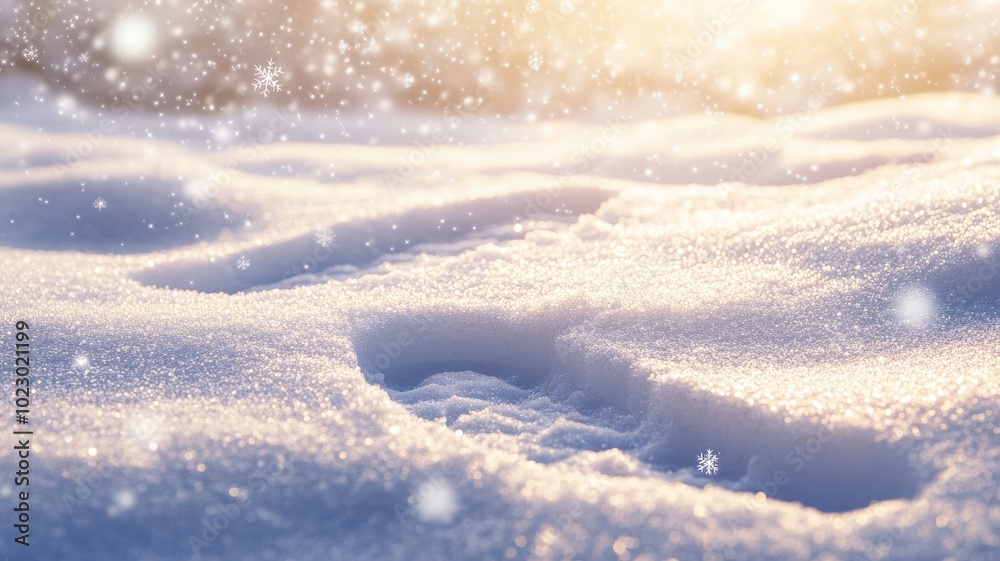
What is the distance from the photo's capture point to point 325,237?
254 centimetres

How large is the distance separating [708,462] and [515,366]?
1.80ft

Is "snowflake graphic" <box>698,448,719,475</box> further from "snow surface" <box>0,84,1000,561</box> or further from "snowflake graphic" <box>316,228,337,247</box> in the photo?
"snowflake graphic" <box>316,228,337,247</box>

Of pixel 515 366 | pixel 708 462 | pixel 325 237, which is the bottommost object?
pixel 708 462

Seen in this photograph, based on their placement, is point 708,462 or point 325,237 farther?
point 325,237

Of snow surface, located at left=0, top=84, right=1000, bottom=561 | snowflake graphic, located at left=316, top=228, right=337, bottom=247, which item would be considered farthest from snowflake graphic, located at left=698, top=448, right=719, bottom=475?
snowflake graphic, located at left=316, top=228, right=337, bottom=247

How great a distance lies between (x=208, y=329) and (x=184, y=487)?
58cm

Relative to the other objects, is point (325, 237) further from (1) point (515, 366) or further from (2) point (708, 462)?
(2) point (708, 462)

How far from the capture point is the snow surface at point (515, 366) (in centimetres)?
111

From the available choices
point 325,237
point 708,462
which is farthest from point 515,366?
point 325,237

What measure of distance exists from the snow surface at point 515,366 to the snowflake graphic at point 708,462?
1cm

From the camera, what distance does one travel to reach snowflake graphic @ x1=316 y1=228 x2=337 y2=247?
252 cm

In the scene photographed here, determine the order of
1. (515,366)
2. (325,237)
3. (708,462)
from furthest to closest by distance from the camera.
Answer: (325,237)
(515,366)
(708,462)

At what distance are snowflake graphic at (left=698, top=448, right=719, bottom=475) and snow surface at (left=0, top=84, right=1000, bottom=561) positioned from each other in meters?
0.01

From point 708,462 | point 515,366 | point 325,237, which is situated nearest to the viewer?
point 708,462
